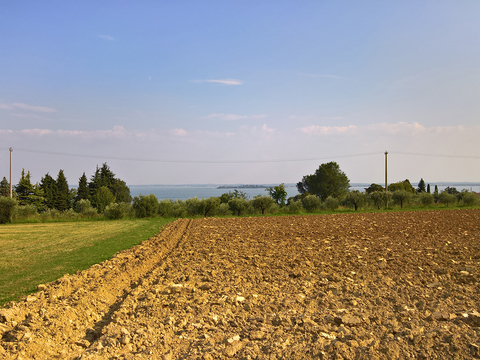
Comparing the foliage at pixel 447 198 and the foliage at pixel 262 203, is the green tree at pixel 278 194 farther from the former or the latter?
the foliage at pixel 447 198

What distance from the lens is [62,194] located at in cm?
5425

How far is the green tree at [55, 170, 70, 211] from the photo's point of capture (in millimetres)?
53094

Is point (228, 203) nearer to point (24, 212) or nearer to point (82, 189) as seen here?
point (24, 212)

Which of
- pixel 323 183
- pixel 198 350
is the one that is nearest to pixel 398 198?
pixel 323 183

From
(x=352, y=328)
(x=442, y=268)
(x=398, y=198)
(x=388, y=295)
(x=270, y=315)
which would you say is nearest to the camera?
(x=352, y=328)

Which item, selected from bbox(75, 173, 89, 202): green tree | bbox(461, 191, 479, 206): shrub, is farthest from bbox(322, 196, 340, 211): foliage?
bbox(75, 173, 89, 202): green tree

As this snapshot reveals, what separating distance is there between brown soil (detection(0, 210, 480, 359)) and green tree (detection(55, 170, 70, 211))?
5011cm

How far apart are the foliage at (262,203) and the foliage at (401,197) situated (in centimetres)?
1346

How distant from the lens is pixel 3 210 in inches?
961

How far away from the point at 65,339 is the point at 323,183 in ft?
186

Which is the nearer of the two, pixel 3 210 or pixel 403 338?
pixel 403 338

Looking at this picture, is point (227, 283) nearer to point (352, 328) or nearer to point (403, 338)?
point (352, 328)

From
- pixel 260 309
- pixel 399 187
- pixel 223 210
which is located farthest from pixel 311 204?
pixel 399 187

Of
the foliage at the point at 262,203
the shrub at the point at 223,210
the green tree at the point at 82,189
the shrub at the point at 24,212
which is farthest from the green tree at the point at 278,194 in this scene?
the green tree at the point at 82,189
